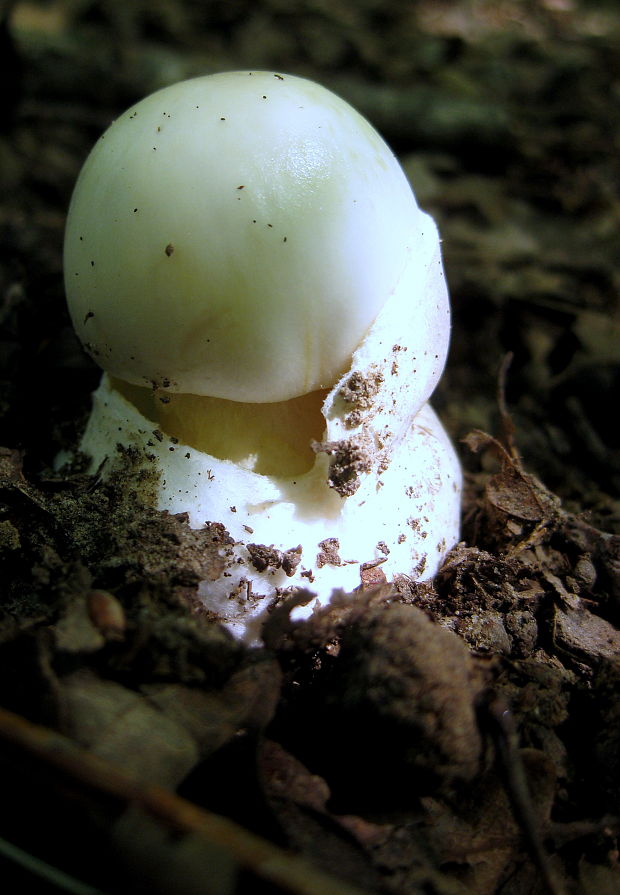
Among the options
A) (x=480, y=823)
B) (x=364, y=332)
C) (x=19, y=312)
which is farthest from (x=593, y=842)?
(x=19, y=312)

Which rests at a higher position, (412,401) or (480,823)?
(412,401)

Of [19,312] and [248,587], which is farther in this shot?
[19,312]

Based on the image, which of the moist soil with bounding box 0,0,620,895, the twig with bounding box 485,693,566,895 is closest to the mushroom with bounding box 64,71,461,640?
the moist soil with bounding box 0,0,620,895

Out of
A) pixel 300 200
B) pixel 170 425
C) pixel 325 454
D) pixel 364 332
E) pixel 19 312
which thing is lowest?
pixel 19 312

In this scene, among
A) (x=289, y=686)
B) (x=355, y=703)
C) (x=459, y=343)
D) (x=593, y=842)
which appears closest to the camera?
(x=355, y=703)

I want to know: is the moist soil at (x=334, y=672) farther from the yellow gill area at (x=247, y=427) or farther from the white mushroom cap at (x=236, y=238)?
the white mushroom cap at (x=236, y=238)

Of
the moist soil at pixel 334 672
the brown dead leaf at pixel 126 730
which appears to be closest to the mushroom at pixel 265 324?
the moist soil at pixel 334 672

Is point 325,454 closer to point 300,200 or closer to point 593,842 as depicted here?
point 300,200
